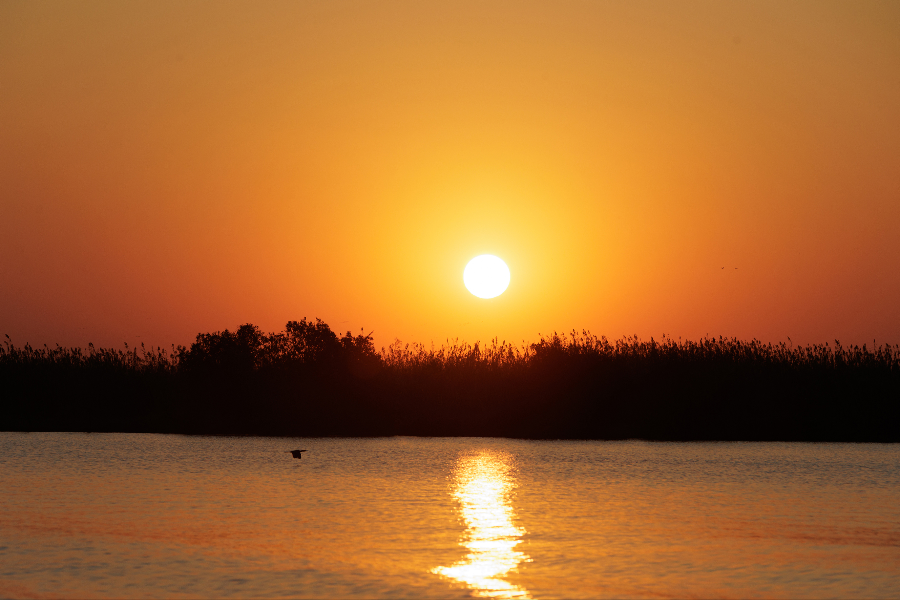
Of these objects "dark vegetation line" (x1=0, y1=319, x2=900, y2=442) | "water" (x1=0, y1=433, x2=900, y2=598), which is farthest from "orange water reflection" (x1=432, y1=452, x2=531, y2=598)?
"dark vegetation line" (x1=0, y1=319, x2=900, y2=442)

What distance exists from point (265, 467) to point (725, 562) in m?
19.3

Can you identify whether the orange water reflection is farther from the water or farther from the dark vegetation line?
the dark vegetation line

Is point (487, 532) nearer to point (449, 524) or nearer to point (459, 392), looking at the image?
point (449, 524)

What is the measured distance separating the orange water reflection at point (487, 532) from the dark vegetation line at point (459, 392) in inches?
470

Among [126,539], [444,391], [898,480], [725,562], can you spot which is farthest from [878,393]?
[126,539]

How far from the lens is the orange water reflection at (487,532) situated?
1398cm

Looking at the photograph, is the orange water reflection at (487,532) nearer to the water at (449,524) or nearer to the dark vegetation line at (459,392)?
the water at (449,524)

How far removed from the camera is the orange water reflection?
13977mm

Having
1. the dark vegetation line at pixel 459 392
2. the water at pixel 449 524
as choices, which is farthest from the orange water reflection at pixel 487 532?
the dark vegetation line at pixel 459 392

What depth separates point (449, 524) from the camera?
19828 millimetres

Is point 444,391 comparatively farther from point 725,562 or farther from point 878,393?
point 725,562

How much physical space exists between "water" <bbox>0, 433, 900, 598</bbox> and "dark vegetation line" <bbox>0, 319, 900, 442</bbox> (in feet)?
18.4

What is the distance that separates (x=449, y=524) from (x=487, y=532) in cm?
126

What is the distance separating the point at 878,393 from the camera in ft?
134
